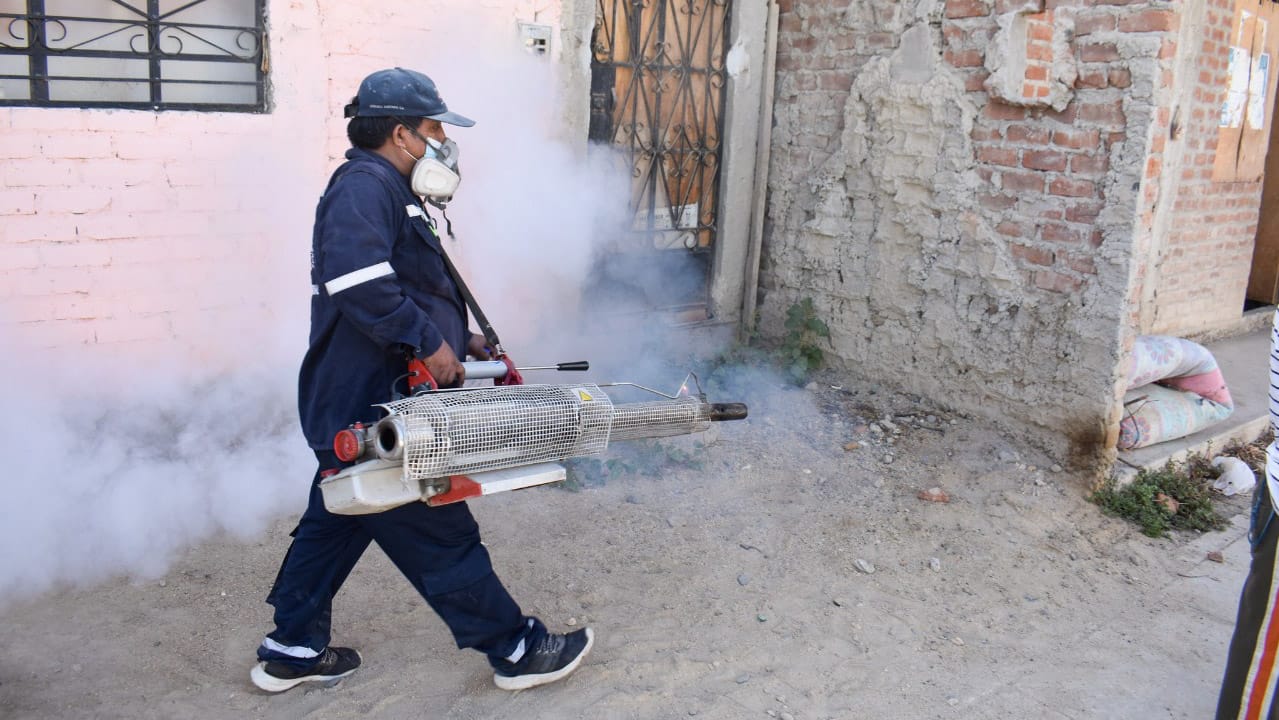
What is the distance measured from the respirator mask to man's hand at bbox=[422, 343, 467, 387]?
488 millimetres

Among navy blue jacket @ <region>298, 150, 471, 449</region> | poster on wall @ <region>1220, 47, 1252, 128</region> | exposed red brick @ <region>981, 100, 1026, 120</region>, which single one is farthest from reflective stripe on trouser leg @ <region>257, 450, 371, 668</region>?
poster on wall @ <region>1220, 47, 1252, 128</region>

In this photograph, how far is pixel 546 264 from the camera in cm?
571

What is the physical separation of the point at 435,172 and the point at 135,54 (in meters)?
2.20

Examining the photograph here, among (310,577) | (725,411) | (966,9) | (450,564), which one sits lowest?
(310,577)

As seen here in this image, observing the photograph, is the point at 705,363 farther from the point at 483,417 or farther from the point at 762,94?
the point at 483,417

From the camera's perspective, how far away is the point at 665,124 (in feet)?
20.0

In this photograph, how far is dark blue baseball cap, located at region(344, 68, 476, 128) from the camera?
117 inches

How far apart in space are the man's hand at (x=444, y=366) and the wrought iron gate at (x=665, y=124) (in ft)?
10.4

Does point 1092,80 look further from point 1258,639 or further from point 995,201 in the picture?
point 1258,639

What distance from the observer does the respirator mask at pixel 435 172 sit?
3.00 metres

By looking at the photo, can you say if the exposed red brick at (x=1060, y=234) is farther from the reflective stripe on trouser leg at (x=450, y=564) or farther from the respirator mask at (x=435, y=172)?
the reflective stripe on trouser leg at (x=450, y=564)

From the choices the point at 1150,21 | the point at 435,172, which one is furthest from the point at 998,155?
the point at 435,172

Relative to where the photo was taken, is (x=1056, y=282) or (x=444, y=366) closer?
(x=444, y=366)

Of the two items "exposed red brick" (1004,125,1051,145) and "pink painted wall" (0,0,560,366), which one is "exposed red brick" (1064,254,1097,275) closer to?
"exposed red brick" (1004,125,1051,145)
